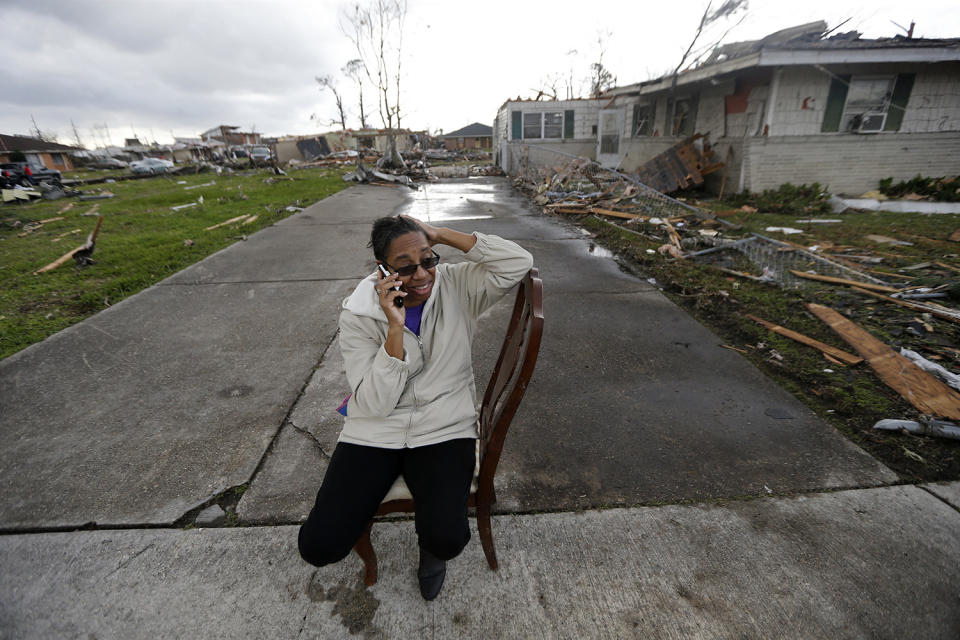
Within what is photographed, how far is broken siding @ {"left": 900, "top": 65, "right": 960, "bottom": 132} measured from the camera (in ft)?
32.0

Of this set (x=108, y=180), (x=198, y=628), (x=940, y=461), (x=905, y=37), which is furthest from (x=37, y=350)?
(x=108, y=180)

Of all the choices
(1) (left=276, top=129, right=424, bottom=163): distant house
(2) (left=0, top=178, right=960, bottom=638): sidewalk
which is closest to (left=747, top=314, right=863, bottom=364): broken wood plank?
(2) (left=0, top=178, right=960, bottom=638): sidewalk

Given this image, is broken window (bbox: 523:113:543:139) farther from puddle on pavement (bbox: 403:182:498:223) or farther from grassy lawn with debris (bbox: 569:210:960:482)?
grassy lawn with debris (bbox: 569:210:960:482)

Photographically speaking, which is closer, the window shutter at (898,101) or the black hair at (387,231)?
the black hair at (387,231)

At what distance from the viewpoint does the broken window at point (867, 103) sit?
386 inches

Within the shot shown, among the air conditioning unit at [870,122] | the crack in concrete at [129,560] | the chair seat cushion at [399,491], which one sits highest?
the air conditioning unit at [870,122]

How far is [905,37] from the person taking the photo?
955 centimetres

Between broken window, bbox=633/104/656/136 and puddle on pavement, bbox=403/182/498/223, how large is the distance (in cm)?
620

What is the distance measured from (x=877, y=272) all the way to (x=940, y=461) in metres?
3.80

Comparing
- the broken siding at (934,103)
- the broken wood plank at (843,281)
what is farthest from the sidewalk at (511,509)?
the broken siding at (934,103)

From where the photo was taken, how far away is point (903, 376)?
2965 millimetres

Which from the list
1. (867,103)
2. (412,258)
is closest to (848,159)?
(867,103)

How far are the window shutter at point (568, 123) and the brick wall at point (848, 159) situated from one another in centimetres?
990

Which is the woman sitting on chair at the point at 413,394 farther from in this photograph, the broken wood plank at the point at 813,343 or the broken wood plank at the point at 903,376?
the broken wood plank at the point at 813,343
